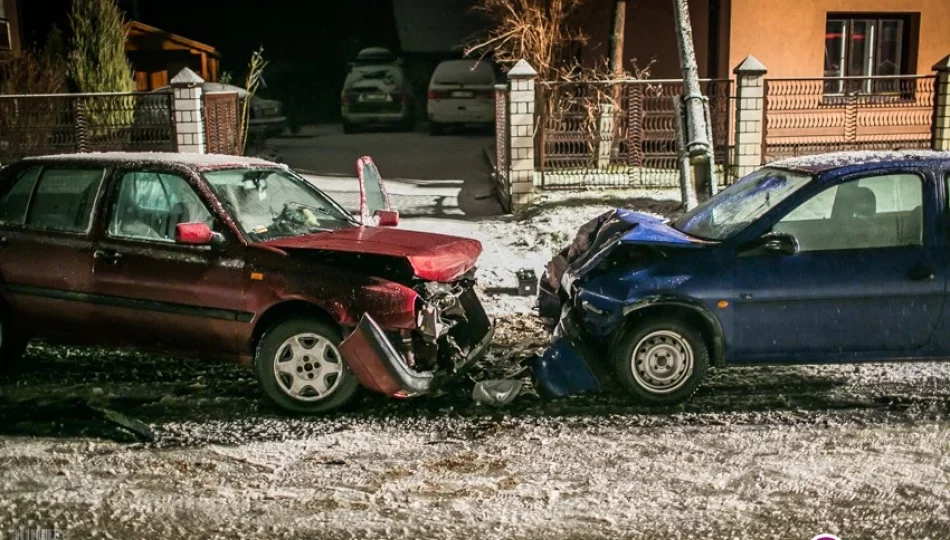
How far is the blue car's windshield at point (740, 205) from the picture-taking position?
6633 mm

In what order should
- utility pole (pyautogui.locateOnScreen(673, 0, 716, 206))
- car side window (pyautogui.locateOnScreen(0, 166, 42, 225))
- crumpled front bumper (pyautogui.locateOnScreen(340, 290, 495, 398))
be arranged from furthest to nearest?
utility pole (pyautogui.locateOnScreen(673, 0, 716, 206)) → car side window (pyautogui.locateOnScreen(0, 166, 42, 225)) → crumpled front bumper (pyautogui.locateOnScreen(340, 290, 495, 398))

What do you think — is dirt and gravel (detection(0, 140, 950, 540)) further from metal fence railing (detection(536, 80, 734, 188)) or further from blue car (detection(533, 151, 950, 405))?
metal fence railing (detection(536, 80, 734, 188))

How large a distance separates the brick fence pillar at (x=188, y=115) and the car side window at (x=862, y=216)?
9527 mm

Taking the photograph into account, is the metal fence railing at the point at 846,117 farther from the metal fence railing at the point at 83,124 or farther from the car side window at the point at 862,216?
the metal fence railing at the point at 83,124

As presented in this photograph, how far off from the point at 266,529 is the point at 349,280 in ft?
6.47

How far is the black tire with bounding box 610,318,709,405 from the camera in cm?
632

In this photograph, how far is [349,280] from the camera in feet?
20.0

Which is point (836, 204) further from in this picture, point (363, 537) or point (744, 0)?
point (744, 0)

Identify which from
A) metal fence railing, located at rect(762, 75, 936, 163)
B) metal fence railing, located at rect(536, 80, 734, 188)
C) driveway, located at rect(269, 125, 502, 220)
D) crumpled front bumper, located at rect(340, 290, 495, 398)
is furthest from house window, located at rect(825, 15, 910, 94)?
crumpled front bumper, located at rect(340, 290, 495, 398)

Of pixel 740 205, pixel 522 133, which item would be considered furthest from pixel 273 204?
pixel 522 133

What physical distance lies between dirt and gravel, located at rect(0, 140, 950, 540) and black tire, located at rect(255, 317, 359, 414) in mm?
124

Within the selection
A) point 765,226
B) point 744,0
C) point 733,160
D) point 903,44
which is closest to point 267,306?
point 765,226

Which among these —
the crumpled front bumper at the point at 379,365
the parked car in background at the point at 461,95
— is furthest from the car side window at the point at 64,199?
the parked car in background at the point at 461,95

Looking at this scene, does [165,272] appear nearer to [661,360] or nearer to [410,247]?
[410,247]
